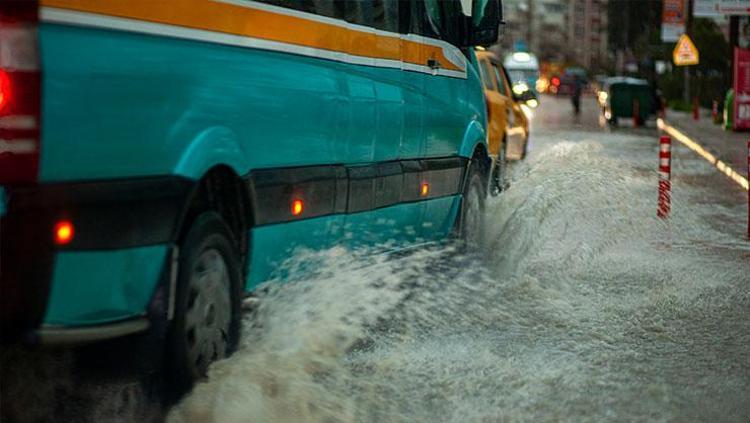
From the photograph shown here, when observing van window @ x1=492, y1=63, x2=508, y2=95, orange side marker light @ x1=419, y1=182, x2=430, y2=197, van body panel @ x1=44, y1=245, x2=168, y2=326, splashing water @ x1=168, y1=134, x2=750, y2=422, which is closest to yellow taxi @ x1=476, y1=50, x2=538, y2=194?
van window @ x1=492, y1=63, x2=508, y2=95

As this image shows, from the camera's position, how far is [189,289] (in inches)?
228

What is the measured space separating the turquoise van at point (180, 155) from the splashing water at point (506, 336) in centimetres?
30

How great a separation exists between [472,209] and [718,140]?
863 inches

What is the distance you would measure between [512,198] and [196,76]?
6.46 metres

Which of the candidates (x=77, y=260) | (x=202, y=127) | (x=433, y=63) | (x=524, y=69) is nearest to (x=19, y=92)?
(x=77, y=260)

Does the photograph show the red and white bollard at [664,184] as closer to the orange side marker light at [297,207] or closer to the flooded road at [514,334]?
the flooded road at [514,334]

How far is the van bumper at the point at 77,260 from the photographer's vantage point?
4.91 metres

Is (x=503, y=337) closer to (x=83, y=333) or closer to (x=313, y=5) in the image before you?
(x=313, y=5)

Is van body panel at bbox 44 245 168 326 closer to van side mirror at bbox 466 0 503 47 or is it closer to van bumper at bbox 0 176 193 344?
van bumper at bbox 0 176 193 344

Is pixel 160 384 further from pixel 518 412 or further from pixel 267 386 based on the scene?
pixel 518 412

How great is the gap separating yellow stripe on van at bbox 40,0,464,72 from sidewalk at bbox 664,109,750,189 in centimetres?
1305

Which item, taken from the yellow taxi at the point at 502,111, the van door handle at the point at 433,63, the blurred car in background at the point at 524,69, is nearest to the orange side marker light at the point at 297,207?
the van door handle at the point at 433,63

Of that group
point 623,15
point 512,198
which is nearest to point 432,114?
point 512,198

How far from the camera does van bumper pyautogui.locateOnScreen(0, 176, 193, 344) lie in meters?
4.91
